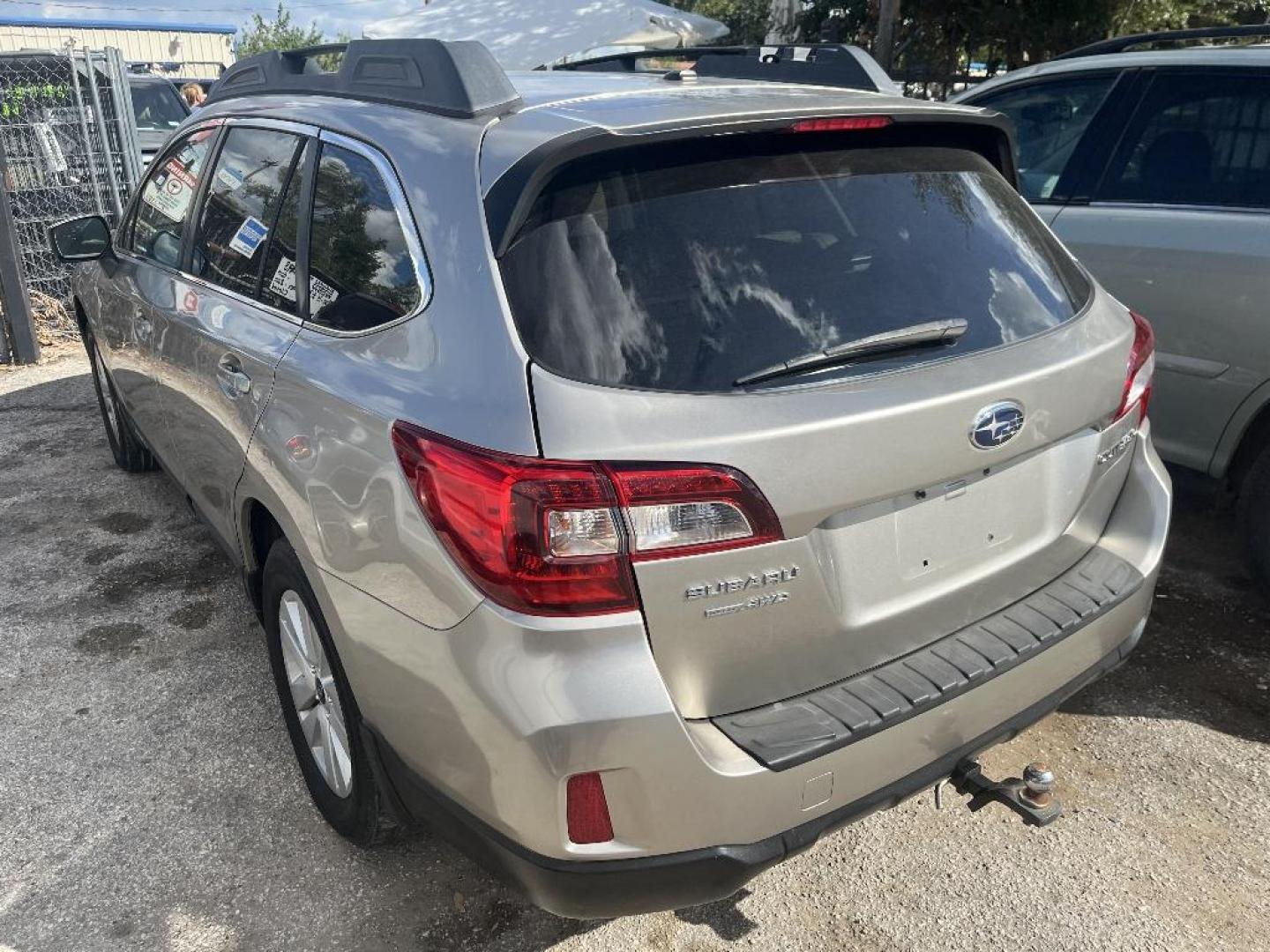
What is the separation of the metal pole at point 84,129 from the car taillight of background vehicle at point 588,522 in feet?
23.6

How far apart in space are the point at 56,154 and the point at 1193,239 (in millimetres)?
7620

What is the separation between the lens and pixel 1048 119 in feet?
13.8

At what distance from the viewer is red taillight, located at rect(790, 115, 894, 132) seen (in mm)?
2025

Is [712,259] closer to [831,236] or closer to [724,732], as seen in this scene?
[831,236]

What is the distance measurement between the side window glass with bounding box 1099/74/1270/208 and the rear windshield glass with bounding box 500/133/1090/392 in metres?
1.75

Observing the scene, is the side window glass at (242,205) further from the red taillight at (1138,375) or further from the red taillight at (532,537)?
the red taillight at (1138,375)

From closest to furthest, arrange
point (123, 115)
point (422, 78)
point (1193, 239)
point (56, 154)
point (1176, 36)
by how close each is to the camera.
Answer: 1. point (422, 78)
2. point (1193, 239)
3. point (1176, 36)
4. point (56, 154)
5. point (123, 115)

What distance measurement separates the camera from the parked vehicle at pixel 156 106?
36.8 feet

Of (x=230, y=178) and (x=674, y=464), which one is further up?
(x=230, y=178)

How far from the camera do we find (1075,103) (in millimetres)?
4074

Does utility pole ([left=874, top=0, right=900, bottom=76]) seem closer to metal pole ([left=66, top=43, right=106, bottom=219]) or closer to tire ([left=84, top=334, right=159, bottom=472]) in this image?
metal pole ([left=66, top=43, right=106, bottom=219])

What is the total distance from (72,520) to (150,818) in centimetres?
240

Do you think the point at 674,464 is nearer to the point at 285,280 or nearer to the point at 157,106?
the point at 285,280

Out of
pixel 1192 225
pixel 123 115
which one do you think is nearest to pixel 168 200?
pixel 1192 225
